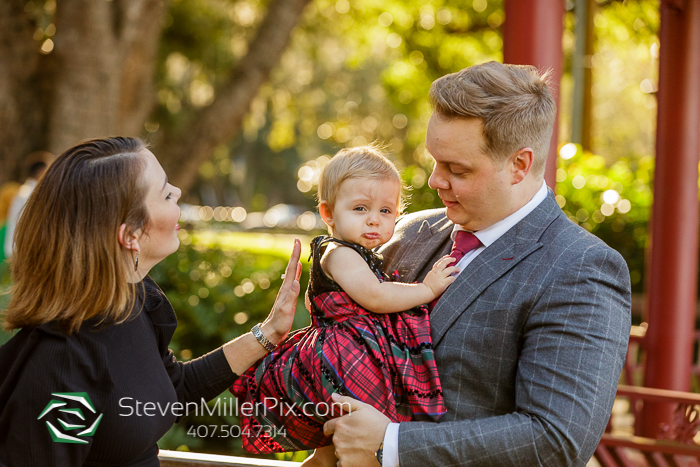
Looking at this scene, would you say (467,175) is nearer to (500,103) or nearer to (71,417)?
(500,103)

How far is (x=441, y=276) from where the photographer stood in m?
2.32

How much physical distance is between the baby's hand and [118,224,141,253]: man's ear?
100cm

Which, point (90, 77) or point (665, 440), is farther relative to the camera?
point (90, 77)

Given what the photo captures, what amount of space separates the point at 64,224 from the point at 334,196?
94 centimetres

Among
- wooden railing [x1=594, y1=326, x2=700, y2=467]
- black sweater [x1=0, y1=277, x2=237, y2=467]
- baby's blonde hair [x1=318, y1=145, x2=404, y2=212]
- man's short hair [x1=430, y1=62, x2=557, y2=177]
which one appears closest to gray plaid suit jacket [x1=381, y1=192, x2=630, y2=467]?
man's short hair [x1=430, y1=62, x2=557, y2=177]

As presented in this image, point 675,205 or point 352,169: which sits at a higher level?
point 352,169

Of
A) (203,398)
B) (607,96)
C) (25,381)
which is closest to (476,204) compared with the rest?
(203,398)

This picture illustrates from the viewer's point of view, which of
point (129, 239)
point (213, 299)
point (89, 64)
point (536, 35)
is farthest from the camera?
point (89, 64)

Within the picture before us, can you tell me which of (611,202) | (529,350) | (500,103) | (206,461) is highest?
(500,103)

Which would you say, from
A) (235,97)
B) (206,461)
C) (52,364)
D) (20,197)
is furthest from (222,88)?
(52,364)

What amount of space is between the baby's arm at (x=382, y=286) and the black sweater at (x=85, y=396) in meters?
0.72

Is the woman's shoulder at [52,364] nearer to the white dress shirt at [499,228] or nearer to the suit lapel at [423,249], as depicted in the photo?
the suit lapel at [423,249]

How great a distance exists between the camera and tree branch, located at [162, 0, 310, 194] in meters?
8.15

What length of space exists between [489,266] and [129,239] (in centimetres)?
121
